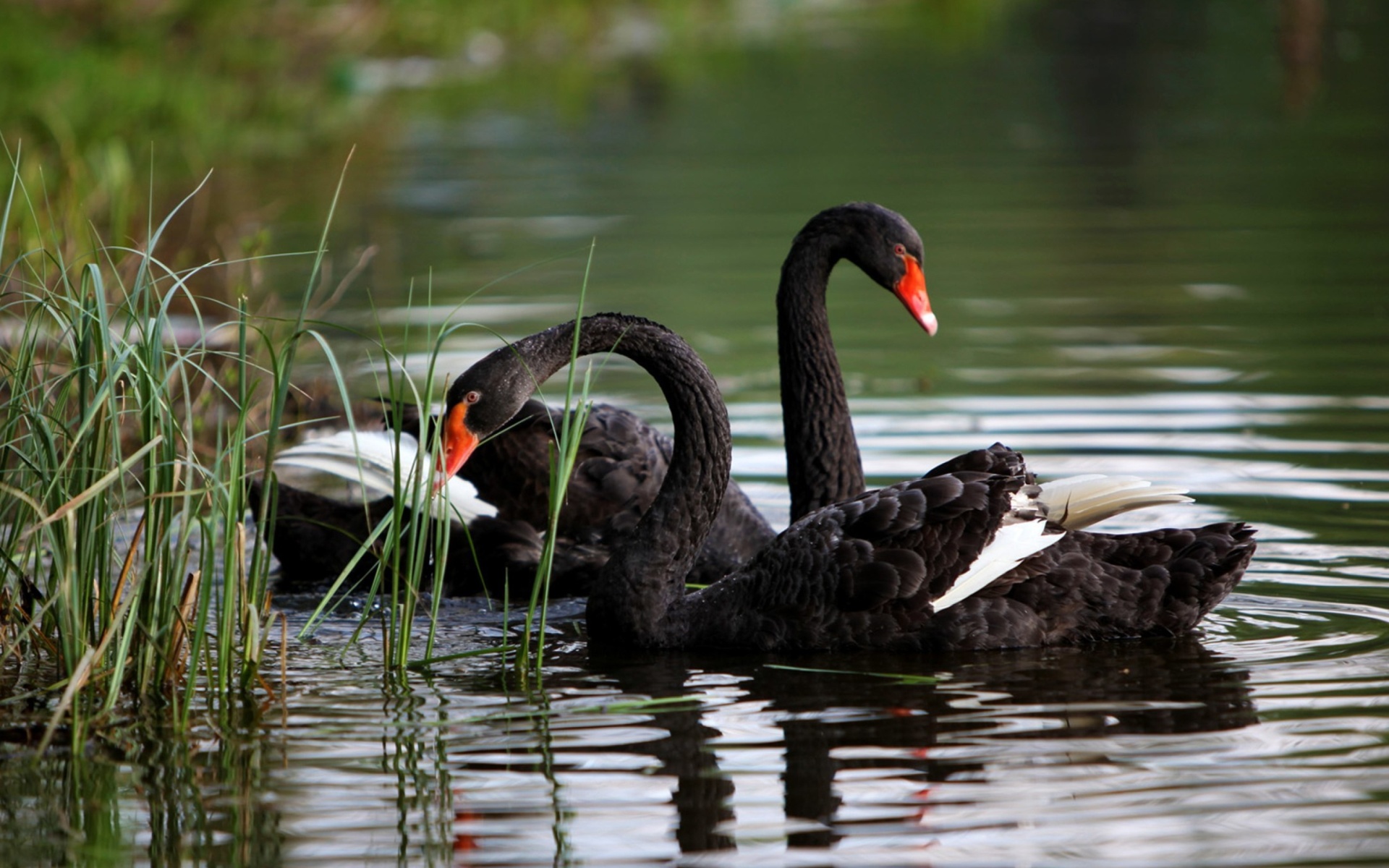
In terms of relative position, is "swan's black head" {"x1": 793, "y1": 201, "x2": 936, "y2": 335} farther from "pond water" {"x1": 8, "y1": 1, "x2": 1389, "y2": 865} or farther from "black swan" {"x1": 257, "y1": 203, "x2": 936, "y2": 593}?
"pond water" {"x1": 8, "y1": 1, "x2": 1389, "y2": 865}

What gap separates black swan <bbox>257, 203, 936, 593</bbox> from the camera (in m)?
5.88

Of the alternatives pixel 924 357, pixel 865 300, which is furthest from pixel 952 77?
pixel 924 357

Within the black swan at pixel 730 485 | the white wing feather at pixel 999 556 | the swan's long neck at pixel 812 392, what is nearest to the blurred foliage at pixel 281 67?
the black swan at pixel 730 485

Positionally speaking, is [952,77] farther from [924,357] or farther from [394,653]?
[394,653]

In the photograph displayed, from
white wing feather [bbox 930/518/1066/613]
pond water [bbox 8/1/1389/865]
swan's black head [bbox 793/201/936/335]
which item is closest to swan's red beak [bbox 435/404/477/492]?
pond water [bbox 8/1/1389/865]

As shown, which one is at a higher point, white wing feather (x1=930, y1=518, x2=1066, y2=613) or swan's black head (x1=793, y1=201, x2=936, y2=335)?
swan's black head (x1=793, y1=201, x2=936, y2=335)

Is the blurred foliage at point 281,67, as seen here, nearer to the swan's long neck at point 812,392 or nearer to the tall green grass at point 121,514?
the tall green grass at point 121,514

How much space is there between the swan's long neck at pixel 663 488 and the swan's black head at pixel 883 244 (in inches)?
37.9

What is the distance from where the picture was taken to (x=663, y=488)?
5227 mm

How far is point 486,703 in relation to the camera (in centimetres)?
444

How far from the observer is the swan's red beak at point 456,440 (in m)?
4.88

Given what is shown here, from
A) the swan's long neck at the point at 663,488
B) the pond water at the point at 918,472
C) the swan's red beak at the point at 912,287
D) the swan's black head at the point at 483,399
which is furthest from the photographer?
the swan's red beak at the point at 912,287

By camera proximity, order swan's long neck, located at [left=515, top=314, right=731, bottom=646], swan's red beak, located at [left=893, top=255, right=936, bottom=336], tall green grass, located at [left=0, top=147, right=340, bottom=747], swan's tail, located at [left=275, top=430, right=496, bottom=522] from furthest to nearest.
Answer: swan's red beak, located at [left=893, top=255, right=936, bottom=336] < swan's tail, located at [left=275, top=430, right=496, bottom=522] < swan's long neck, located at [left=515, top=314, right=731, bottom=646] < tall green grass, located at [left=0, top=147, right=340, bottom=747]

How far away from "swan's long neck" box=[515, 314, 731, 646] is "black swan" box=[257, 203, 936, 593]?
0.68 meters
